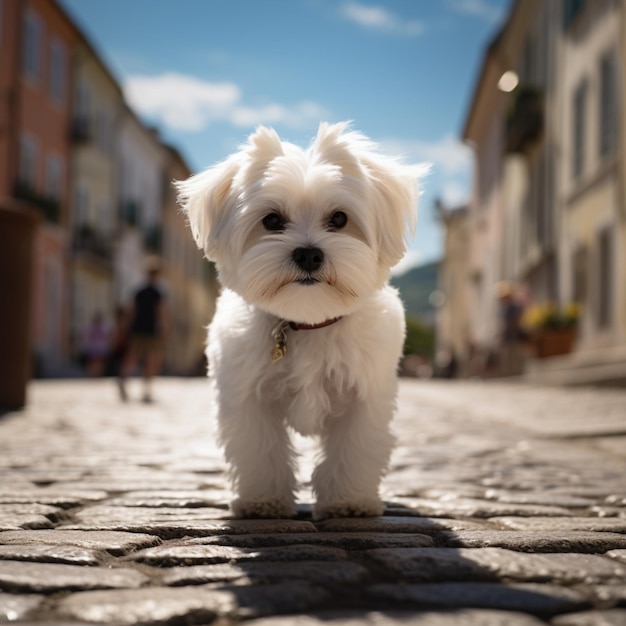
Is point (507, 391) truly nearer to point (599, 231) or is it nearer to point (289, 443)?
point (599, 231)

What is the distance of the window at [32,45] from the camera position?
3114 centimetres

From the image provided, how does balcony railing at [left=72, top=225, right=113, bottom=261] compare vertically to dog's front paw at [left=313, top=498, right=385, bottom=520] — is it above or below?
above

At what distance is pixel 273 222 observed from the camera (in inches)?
156

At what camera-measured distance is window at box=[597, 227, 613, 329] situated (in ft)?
62.1

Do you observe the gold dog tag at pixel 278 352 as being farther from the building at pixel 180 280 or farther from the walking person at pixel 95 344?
the building at pixel 180 280

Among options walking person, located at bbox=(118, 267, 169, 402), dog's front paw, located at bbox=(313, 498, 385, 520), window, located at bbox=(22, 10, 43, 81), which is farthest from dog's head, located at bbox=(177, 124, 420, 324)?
window, located at bbox=(22, 10, 43, 81)

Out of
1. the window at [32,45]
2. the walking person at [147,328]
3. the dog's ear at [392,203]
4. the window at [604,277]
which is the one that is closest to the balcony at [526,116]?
the window at [604,277]

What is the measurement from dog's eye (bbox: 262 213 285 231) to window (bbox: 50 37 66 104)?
3144cm

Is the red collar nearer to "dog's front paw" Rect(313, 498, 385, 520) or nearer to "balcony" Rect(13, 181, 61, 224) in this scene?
"dog's front paw" Rect(313, 498, 385, 520)

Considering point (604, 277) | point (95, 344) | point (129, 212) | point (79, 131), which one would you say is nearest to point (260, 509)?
point (604, 277)

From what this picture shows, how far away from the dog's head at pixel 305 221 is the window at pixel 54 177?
3060 centimetres

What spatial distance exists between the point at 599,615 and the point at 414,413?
8740mm

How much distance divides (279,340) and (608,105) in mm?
16503

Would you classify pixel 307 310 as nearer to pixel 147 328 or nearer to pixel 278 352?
pixel 278 352
